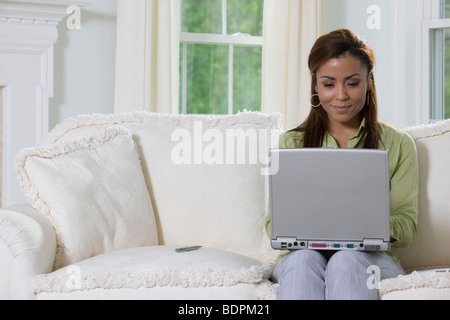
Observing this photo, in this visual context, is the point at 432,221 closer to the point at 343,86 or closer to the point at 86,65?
the point at 343,86

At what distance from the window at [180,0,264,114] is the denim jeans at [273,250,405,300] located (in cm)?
179

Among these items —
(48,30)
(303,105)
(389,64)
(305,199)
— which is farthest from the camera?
(389,64)

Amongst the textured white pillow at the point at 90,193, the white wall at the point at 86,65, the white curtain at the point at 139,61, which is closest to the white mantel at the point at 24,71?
the white wall at the point at 86,65

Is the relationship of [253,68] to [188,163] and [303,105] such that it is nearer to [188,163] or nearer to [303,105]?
[303,105]

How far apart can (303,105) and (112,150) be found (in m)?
1.36

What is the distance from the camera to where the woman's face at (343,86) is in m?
1.89

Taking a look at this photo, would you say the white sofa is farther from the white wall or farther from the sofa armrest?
the white wall

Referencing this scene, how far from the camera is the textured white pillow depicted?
183 centimetres

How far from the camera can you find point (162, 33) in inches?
117

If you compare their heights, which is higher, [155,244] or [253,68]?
[253,68]

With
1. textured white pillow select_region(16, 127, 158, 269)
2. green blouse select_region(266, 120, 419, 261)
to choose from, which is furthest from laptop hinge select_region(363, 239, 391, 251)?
textured white pillow select_region(16, 127, 158, 269)

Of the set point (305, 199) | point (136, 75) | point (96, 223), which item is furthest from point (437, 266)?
point (136, 75)

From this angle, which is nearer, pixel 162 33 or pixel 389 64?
pixel 162 33
